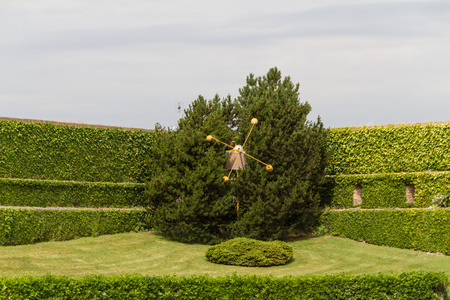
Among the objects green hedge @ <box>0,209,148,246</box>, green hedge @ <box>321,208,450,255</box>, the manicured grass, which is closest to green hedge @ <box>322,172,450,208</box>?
green hedge @ <box>321,208,450,255</box>

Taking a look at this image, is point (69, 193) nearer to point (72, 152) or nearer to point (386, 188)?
point (72, 152)

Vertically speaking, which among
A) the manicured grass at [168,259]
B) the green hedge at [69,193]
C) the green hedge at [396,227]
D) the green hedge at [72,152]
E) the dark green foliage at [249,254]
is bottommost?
the manicured grass at [168,259]

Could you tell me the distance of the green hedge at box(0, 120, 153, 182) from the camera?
2255 centimetres

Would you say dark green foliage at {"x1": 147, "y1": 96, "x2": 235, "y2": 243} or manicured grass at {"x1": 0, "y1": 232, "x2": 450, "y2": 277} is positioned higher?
dark green foliage at {"x1": 147, "y1": 96, "x2": 235, "y2": 243}

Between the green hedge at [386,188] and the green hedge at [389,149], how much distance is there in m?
1.02

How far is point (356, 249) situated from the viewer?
71.2 feet

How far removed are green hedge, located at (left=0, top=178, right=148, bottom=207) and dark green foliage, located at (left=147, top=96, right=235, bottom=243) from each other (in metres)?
2.10

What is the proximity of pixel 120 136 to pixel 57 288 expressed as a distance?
13686mm

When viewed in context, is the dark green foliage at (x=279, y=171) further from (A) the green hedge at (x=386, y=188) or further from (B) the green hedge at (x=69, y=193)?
(B) the green hedge at (x=69, y=193)

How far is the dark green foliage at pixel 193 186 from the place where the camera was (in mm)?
21800

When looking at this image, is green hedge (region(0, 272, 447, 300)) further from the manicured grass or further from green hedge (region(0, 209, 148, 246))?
green hedge (region(0, 209, 148, 246))

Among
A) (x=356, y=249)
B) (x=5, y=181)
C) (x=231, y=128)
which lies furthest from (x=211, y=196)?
(x=5, y=181)

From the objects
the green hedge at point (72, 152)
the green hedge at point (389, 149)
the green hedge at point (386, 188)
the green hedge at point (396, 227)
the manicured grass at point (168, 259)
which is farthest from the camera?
the green hedge at point (389, 149)

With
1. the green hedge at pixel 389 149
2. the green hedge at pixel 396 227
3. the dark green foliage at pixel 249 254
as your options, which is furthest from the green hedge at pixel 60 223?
the green hedge at pixel 389 149
